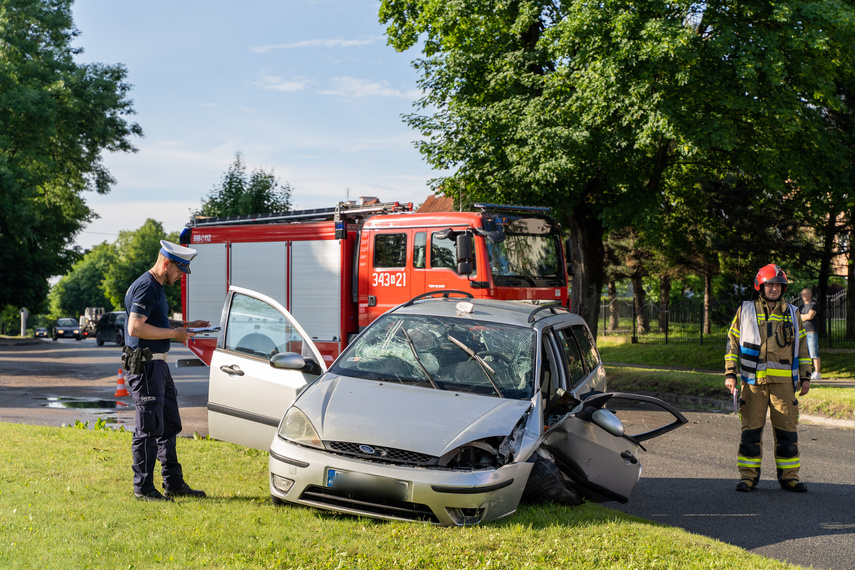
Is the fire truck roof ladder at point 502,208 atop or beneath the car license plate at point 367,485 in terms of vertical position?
atop

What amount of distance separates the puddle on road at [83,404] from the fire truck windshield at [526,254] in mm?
6258

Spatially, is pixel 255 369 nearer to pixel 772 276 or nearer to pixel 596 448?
pixel 596 448

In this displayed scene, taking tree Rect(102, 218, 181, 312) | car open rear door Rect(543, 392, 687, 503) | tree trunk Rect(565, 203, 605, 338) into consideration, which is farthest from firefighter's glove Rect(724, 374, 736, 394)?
tree Rect(102, 218, 181, 312)

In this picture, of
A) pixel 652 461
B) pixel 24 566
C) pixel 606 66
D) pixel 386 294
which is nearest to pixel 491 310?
pixel 652 461

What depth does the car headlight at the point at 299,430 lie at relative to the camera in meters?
5.20

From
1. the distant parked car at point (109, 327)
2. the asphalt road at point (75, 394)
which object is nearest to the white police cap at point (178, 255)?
the asphalt road at point (75, 394)

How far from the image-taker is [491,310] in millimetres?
6648

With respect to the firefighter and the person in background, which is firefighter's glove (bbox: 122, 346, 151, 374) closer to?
the firefighter

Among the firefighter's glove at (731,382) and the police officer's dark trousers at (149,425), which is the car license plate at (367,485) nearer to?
the police officer's dark trousers at (149,425)

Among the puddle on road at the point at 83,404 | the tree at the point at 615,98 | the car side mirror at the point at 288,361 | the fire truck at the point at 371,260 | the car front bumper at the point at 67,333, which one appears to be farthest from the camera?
the car front bumper at the point at 67,333

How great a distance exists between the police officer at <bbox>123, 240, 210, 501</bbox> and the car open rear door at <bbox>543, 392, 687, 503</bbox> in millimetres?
2724

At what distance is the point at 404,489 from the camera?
483 cm

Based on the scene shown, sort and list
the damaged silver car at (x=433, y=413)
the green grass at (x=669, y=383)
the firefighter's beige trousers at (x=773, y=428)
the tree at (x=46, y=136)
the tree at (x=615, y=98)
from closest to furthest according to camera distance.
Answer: the damaged silver car at (x=433, y=413), the firefighter's beige trousers at (x=773, y=428), the green grass at (x=669, y=383), the tree at (x=615, y=98), the tree at (x=46, y=136)

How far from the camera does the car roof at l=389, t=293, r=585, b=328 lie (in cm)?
638
